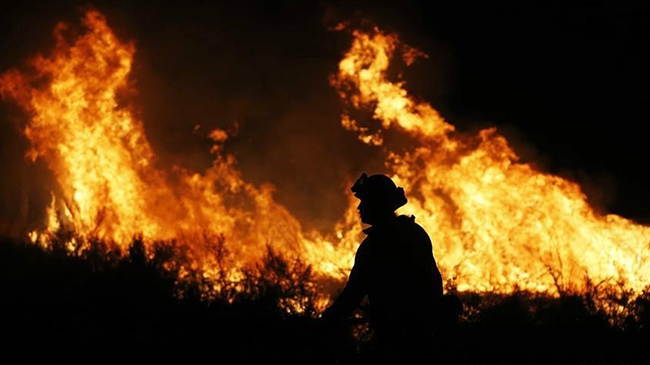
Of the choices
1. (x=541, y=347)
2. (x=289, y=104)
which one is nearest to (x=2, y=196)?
(x=289, y=104)

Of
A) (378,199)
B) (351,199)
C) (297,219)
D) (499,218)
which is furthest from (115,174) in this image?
(378,199)

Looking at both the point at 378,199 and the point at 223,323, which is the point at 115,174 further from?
the point at 378,199

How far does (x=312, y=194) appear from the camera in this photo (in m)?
15.0

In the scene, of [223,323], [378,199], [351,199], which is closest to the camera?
[378,199]

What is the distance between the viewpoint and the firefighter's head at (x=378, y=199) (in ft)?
11.7

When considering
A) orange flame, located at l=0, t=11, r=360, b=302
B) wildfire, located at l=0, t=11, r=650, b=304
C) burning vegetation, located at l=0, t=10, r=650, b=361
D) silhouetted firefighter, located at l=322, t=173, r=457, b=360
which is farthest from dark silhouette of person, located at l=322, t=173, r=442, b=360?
orange flame, located at l=0, t=11, r=360, b=302

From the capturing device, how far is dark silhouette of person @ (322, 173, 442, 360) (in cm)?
319

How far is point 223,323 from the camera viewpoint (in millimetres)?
7961

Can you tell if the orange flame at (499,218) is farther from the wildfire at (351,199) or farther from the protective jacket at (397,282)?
the protective jacket at (397,282)

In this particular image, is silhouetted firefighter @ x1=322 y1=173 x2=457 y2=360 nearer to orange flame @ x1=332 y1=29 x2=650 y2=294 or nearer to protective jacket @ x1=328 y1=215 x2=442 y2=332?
protective jacket @ x1=328 y1=215 x2=442 y2=332

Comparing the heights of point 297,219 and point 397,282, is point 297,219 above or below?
above

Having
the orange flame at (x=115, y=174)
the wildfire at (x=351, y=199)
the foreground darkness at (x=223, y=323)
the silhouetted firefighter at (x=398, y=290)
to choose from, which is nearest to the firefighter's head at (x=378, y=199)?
the silhouetted firefighter at (x=398, y=290)

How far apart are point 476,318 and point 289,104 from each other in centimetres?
927

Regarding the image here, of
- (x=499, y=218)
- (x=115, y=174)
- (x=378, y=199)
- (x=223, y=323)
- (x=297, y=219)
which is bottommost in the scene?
(x=378, y=199)
